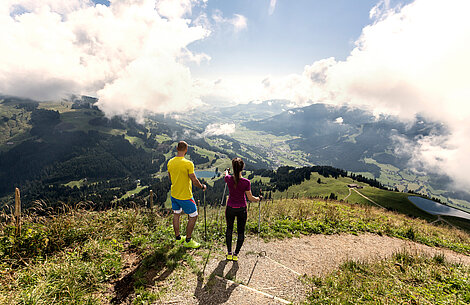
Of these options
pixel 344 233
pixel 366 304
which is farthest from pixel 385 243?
pixel 366 304

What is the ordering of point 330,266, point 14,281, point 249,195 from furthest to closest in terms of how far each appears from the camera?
point 330,266 < point 249,195 < point 14,281

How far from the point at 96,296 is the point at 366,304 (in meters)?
7.44

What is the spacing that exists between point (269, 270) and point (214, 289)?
7.81 feet

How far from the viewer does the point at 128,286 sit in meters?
5.73

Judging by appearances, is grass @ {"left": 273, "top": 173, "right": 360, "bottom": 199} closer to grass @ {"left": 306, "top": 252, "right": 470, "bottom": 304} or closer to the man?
grass @ {"left": 306, "top": 252, "right": 470, "bottom": 304}

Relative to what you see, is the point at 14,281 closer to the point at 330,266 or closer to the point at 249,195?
the point at 249,195

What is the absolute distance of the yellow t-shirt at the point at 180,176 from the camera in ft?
23.9

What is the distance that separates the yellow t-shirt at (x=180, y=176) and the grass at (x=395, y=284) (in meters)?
5.47

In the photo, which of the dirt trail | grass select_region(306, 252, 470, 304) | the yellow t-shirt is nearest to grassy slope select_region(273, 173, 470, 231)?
the dirt trail

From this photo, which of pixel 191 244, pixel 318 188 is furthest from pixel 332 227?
pixel 318 188

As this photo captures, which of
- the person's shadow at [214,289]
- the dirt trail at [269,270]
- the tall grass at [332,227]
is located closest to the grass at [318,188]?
the tall grass at [332,227]

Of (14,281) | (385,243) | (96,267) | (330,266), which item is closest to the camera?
(14,281)

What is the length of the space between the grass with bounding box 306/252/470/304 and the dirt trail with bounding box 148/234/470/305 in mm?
666

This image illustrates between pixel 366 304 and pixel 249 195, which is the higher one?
pixel 249 195
